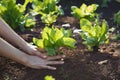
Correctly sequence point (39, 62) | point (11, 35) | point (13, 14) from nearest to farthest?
point (39, 62), point (11, 35), point (13, 14)

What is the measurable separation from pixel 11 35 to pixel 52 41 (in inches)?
12.0

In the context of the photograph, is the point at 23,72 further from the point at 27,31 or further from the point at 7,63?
the point at 27,31

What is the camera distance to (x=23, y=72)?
7.95ft

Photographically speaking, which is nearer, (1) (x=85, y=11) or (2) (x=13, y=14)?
(2) (x=13, y=14)

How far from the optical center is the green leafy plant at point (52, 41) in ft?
7.95

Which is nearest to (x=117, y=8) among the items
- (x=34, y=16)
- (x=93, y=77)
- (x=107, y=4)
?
(x=107, y=4)

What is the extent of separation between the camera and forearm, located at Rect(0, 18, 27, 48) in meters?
2.51

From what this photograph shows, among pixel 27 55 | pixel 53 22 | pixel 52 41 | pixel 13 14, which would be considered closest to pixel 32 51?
pixel 27 55

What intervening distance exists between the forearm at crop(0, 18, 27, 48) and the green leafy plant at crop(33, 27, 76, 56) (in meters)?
0.12

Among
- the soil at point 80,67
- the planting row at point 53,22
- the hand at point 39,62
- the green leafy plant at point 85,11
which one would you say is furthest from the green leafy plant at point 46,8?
the hand at point 39,62

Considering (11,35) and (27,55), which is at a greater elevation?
(11,35)

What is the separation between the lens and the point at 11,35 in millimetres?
2531

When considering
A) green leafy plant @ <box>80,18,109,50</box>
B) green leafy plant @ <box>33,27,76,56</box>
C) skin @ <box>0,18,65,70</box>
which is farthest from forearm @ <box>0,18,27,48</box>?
green leafy plant @ <box>80,18,109,50</box>

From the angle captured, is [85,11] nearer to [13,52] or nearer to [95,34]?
[95,34]
